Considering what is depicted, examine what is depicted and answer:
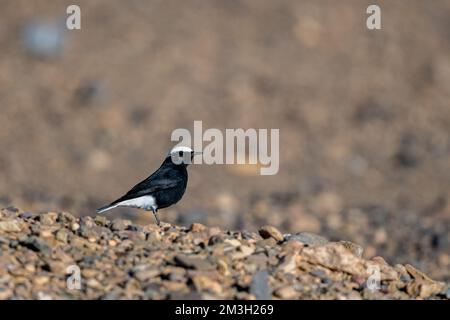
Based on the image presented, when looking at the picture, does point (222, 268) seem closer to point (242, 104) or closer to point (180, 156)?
point (180, 156)

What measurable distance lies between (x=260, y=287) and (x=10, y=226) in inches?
95.1

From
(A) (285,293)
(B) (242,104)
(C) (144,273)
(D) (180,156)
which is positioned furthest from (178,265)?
(B) (242,104)

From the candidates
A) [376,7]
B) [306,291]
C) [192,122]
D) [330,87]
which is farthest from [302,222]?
[376,7]

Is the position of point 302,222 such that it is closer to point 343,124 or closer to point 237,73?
point 343,124

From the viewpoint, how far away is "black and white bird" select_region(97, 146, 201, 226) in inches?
410

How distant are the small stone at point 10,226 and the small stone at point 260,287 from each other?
7.47 feet

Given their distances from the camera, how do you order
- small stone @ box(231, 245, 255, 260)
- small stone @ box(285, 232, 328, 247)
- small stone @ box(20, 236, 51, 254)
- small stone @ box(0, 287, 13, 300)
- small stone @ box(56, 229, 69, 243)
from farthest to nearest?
small stone @ box(285, 232, 328, 247) → small stone @ box(56, 229, 69, 243) → small stone @ box(231, 245, 255, 260) → small stone @ box(20, 236, 51, 254) → small stone @ box(0, 287, 13, 300)

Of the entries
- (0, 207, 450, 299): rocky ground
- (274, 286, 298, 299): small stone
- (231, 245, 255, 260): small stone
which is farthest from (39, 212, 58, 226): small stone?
(274, 286, 298, 299): small stone

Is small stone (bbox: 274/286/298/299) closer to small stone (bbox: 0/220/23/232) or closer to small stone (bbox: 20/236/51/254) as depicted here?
small stone (bbox: 20/236/51/254)

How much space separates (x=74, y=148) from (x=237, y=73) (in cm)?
488

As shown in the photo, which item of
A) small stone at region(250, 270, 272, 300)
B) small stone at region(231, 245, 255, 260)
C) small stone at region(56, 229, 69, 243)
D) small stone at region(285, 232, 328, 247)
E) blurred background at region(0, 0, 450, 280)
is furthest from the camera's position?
blurred background at region(0, 0, 450, 280)

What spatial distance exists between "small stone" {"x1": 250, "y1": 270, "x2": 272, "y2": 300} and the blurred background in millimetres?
8955

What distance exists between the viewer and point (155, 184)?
34.3 ft

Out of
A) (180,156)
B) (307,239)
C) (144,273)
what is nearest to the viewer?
(144,273)
